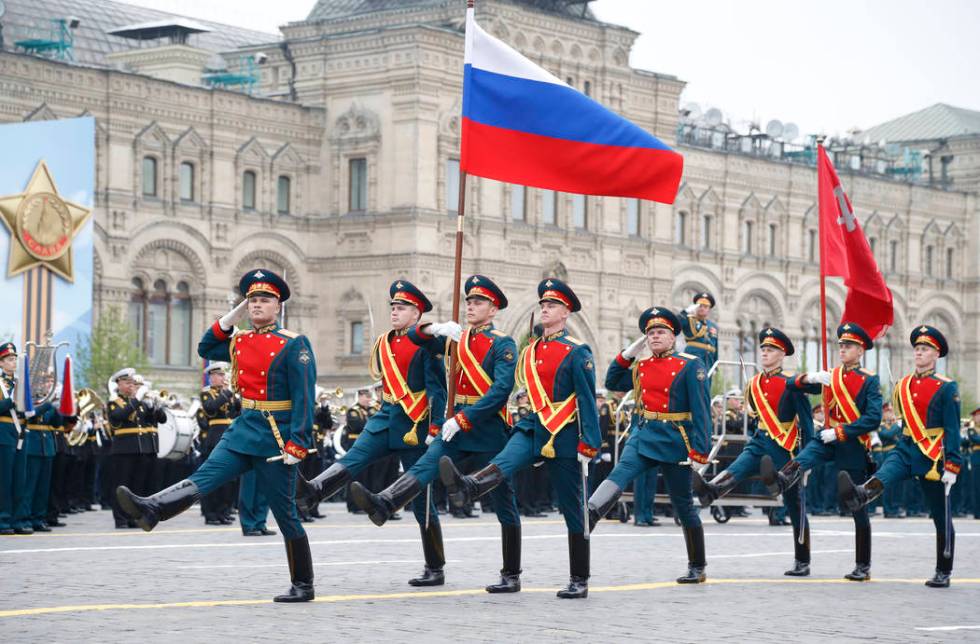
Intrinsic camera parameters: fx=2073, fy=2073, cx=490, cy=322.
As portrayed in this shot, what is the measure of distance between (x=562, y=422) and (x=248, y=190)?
39361 mm

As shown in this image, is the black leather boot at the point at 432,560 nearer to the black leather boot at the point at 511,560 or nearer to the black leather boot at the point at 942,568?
the black leather boot at the point at 511,560

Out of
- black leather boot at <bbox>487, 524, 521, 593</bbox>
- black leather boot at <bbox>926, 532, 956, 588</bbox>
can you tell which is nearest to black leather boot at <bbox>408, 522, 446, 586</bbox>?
black leather boot at <bbox>487, 524, 521, 593</bbox>

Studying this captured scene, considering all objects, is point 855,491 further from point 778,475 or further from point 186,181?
point 186,181

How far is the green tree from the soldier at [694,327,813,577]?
27.9 metres

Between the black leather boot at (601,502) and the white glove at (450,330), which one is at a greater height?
the white glove at (450,330)

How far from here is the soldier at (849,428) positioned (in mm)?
15039

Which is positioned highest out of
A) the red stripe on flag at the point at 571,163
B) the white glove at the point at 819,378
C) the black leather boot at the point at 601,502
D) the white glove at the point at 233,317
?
the red stripe on flag at the point at 571,163

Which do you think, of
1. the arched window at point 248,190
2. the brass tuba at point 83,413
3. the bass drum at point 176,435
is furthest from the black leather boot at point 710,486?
the arched window at point 248,190

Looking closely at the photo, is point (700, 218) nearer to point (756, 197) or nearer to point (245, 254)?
point (756, 197)

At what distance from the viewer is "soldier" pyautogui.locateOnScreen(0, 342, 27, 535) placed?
62.7 feet

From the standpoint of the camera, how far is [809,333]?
67.1 meters

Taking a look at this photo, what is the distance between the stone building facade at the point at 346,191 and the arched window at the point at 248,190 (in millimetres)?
47

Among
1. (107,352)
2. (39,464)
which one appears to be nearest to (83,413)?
(39,464)

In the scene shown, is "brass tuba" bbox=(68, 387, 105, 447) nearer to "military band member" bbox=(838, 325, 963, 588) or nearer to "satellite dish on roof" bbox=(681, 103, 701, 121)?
"military band member" bbox=(838, 325, 963, 588)
